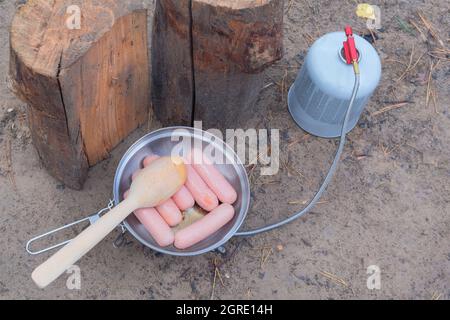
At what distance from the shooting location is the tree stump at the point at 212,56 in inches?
71.5

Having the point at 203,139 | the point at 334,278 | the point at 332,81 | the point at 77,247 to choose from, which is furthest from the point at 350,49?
the point at 77,247

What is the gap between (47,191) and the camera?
89.9 inches

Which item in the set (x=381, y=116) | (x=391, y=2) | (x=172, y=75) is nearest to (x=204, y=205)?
(x=172, y=75)

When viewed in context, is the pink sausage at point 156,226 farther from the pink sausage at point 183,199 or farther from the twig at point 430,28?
the twig at point 430,28

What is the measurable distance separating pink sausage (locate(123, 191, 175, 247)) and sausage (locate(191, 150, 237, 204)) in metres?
0.27

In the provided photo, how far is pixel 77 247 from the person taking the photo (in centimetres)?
178

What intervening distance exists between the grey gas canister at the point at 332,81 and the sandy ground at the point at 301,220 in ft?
0.61

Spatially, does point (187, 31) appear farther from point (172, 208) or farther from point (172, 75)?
point (172, 208)

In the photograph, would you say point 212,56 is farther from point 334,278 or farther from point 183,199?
point 334,278

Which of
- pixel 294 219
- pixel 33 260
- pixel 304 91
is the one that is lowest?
pixel 294 219

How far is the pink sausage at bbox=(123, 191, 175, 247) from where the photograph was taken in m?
2.04

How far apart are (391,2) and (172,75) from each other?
1643 millimetres

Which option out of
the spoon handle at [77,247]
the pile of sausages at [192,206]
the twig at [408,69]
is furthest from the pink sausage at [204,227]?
the twig at [408,69]

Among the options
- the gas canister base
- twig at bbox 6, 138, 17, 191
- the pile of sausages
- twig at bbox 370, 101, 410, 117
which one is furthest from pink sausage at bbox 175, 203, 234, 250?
twig at bbox 370, 101, 410, 117
